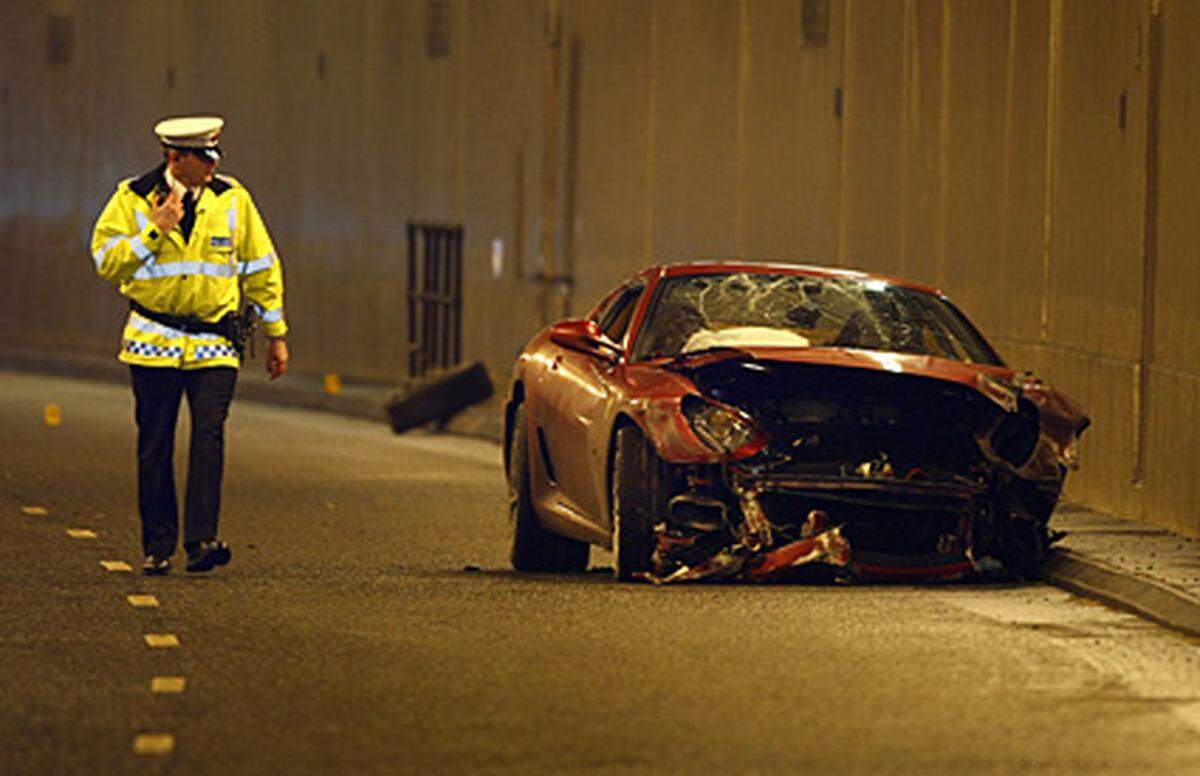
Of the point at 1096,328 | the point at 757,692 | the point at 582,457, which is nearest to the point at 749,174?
the point at 1096,328

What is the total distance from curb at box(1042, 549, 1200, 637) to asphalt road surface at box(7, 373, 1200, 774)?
0.12 meters

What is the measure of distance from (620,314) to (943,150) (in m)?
5.74

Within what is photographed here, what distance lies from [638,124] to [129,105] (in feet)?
38.8

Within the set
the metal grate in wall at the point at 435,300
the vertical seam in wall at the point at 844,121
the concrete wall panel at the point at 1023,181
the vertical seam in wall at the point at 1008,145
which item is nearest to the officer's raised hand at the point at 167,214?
the concrete wall panel at the point at 1023,181

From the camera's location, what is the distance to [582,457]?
14156 millimetres

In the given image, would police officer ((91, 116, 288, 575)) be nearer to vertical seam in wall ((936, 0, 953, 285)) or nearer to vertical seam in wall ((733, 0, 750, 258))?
vertical seam in wall ((936, 0, 953, 285))

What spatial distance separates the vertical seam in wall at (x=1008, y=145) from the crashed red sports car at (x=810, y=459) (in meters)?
5.09

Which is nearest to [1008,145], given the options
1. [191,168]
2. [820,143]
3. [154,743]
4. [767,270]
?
[820,143]

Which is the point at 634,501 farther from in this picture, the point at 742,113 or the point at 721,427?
the point at 742,113

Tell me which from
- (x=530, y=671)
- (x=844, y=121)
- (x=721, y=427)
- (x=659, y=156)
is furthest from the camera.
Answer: (x=659, y=156)

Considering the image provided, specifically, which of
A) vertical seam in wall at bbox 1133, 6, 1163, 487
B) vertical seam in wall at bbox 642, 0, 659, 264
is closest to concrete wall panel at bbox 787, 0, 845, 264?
vertical seam in wall at bbox 642, 0, 659, 264

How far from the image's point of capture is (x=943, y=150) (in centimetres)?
2028

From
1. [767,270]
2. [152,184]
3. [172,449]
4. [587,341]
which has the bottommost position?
[172,449]

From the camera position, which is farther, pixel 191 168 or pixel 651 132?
pixel 651 132
